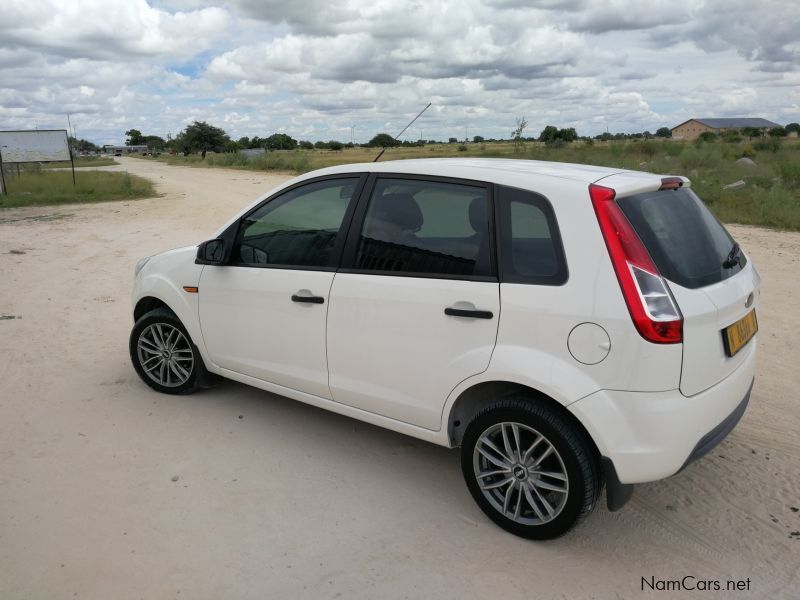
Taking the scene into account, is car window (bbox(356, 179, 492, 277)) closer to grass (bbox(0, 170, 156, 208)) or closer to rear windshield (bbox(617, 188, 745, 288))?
rear windshield (bbox(617, 188, 745, 288))

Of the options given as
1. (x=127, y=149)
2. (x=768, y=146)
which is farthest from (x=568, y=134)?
(x=127, y=149)

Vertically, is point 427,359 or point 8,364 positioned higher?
point 427,359

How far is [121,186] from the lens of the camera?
2314 cm

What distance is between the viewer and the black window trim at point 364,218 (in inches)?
120

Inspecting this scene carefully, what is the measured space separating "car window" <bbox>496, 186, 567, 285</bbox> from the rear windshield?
0.33 meters

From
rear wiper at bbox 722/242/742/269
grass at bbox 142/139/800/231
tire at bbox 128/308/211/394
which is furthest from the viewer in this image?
grass at bbox 142/139/800/231

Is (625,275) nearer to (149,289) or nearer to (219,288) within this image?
(219,288)

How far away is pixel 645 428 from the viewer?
A: 2.65m

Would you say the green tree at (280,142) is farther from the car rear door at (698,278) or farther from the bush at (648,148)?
the car rear door at (698,278)

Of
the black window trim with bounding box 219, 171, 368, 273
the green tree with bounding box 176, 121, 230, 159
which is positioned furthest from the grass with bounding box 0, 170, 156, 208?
the green tree with bounding box 176, 121, 230, 159

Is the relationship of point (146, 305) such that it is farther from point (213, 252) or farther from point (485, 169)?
point (485, 169)

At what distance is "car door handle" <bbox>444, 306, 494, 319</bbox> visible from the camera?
9.75 ft

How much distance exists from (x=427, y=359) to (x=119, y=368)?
3312 millimetres

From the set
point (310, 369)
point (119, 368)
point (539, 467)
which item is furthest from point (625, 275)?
point (119, 368)
